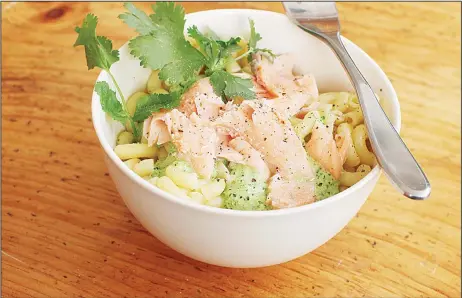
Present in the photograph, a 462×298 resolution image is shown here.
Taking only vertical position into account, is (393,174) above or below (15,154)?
above

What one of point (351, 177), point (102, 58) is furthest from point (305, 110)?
point (102, 58)

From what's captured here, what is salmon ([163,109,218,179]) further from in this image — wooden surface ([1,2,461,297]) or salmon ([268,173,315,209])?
wooden surface ([1,2,461,297])

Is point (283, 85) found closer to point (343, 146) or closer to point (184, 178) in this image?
point (343, 146)

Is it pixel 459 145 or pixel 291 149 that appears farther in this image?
pixel 459 145

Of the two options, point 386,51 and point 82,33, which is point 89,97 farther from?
point 386,51

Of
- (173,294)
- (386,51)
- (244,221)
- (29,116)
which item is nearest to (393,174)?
(244,221)

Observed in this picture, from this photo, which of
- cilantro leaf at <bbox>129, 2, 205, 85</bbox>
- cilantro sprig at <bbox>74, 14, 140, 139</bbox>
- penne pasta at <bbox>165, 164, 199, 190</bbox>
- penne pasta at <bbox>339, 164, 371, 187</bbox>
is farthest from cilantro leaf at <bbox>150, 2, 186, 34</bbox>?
penne pasta at <bbox>339, 164, 371, 187</bbox>

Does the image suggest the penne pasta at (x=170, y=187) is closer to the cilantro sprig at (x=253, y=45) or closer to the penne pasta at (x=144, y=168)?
the penne pasta at (x=144, y=168)
